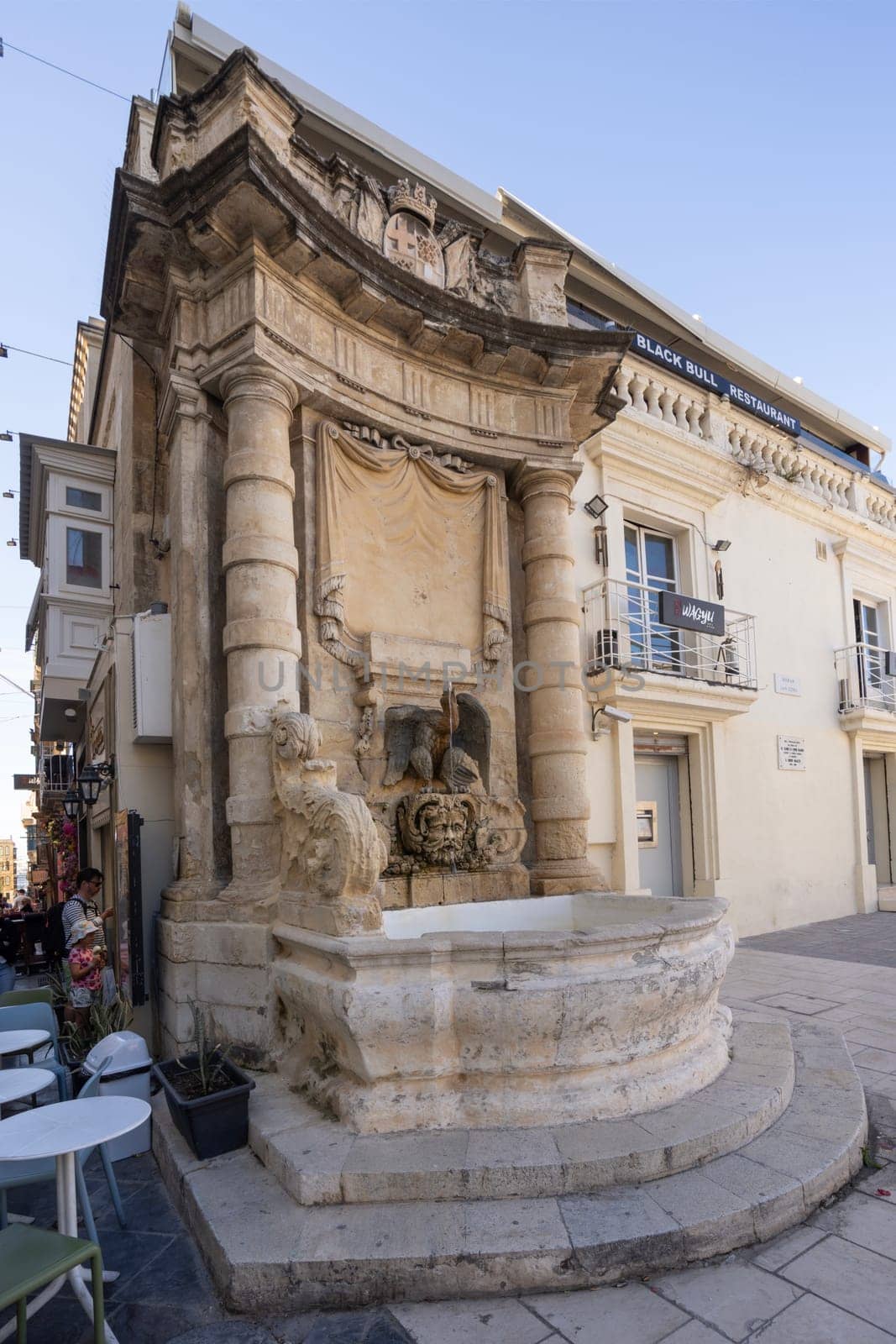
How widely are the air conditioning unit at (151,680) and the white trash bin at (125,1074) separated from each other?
1.93 metres

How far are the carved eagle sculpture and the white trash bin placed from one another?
2341 millimetres

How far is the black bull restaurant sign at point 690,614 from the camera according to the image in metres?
9.14

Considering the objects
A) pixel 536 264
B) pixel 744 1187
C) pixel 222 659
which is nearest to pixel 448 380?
pixel 536 264

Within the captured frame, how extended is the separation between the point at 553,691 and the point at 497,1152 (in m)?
4.05

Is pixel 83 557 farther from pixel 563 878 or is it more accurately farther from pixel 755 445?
pixel 755 445

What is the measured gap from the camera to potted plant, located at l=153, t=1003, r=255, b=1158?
11.3 ft

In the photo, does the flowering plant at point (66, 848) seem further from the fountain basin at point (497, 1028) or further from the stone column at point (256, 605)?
the fountain basin at point (497, 1028)

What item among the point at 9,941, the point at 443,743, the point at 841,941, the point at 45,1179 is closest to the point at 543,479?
the point at 443,743

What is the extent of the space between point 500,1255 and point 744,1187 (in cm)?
103

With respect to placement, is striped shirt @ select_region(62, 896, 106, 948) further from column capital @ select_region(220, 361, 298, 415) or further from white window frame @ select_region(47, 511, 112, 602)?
column capital @ select_region(220, 361, 298, 415)

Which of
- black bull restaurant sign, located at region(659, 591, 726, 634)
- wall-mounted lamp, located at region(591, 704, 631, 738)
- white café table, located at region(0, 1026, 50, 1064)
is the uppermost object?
black bull restaurant sign, located at region(659, 591, 726, 634)

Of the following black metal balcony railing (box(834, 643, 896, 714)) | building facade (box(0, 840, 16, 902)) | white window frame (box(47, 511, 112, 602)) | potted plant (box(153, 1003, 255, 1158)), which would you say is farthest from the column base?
building facade (box(0, 840, 16, 902))

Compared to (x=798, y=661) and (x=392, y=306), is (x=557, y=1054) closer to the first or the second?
(x=392, y=306)

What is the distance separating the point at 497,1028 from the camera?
134 inches
